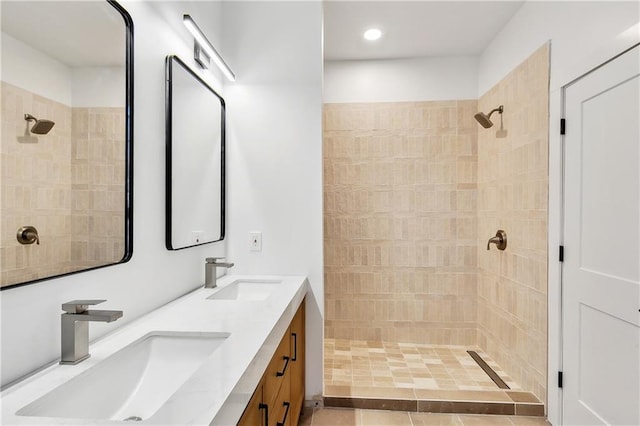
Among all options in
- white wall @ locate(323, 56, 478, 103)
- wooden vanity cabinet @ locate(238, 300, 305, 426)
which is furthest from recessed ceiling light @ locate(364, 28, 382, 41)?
wooden vanity cabinet @ locate(238, 300, 305, 426)

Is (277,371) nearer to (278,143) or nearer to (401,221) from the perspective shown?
(278,143)

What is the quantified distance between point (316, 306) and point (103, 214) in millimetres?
1410

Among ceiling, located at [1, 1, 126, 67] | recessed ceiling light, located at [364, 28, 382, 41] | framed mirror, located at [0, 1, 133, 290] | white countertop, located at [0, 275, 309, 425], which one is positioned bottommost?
white countertop, located at [0, 275, 309, 425]

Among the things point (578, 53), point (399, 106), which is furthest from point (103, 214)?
point (399, 106)

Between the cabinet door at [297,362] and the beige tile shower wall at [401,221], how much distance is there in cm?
130

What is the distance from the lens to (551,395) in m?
2.19

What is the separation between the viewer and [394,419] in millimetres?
2248

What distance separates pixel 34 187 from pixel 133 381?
602 mm

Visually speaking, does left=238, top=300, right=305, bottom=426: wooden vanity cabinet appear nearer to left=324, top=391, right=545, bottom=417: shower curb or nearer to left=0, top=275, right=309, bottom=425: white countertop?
left=0, top=275, right=309, bottom=425: white countertop

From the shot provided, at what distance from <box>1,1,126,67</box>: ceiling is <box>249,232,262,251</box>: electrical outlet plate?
4.13 feet

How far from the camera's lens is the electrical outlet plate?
2.30 m

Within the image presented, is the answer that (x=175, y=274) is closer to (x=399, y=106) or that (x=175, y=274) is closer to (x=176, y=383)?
(x=176, y=383)

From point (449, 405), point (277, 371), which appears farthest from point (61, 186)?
point (449, 405)

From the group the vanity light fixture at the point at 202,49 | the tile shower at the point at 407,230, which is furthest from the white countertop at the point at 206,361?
the tile shower at the point at 407,230
